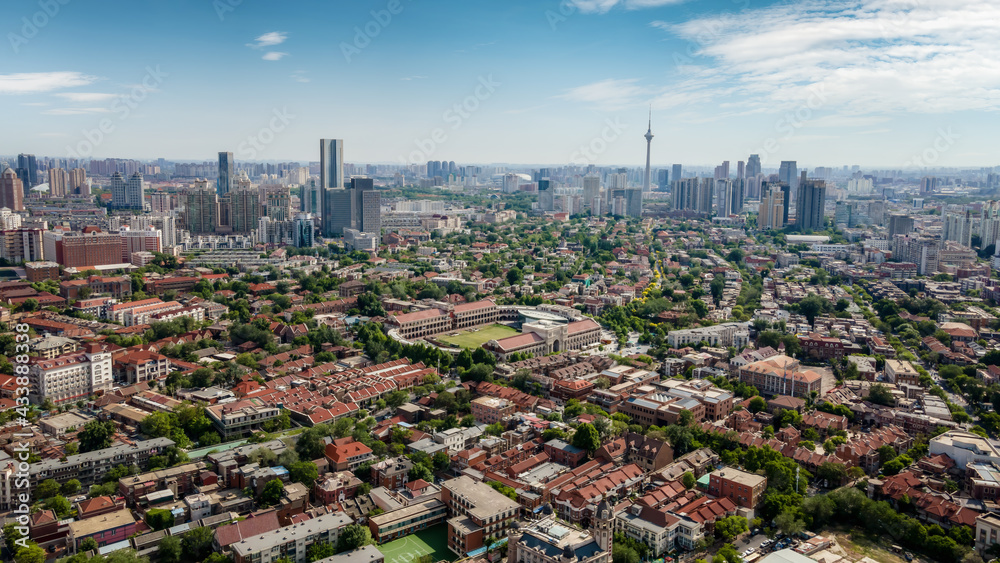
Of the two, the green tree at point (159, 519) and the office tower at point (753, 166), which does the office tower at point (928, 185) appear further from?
the green tree at point (159, 519)

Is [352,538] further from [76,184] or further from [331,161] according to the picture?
[76,184]

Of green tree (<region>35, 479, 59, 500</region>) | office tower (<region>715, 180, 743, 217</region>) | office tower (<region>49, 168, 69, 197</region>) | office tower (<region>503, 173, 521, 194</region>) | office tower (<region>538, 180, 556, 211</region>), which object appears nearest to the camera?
green tree (<region>35, 479, 59, 500</region>)

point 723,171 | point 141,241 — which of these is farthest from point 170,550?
point 723,171

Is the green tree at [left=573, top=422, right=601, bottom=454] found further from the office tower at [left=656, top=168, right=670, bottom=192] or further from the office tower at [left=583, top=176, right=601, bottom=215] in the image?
the office tower at [left=656, top=168, right=670, bottom=192]

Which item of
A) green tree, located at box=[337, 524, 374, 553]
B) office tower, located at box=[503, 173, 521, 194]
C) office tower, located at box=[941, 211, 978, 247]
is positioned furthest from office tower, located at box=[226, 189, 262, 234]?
office tower, located at box=[503, 173, 521, 194]

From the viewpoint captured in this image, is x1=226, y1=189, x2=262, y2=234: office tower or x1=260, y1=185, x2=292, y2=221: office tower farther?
x1=260, y1=185, x2=292, y2=221: office tower

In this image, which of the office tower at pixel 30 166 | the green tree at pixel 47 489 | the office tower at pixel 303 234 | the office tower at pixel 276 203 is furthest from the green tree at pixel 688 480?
the office tower at pixel 30 166

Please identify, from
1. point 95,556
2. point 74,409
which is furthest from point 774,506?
point 74,409
